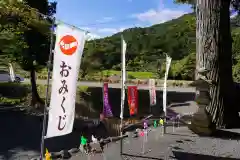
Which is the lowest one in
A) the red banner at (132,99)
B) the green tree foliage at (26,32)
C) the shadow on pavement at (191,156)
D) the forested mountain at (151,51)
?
the shadow on pavement at (191,156)

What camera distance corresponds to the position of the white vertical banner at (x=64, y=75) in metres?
5.70

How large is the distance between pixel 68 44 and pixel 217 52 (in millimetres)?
7677

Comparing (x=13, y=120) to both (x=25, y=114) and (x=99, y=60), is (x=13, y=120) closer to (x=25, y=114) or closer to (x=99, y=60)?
(x=25, y=114)

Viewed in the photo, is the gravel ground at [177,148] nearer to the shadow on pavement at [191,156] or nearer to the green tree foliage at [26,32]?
the shadow on pavement at [191,156]

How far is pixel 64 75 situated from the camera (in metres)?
5.80

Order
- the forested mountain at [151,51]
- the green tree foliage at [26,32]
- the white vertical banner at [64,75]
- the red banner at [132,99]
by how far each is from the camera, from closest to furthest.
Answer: the white vertical banner at [64,75]
the red banner at [132,99]
the green tree foliage at [26,32]
the forested mountain at [151,51]

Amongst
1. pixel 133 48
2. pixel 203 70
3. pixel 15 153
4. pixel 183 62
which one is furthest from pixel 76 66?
pixel 133 48

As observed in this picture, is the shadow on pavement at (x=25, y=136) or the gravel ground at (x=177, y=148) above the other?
the gravel ground at (x=177, y=148)

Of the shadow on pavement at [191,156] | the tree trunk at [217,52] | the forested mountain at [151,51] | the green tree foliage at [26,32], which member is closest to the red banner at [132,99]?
the tree trunk at [217,52]

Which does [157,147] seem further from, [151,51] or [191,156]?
[151,51]

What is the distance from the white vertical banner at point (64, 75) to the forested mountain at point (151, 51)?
32.4m

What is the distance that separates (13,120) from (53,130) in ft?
43.3

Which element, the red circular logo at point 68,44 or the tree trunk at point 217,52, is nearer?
the red circular logo at point 68,44

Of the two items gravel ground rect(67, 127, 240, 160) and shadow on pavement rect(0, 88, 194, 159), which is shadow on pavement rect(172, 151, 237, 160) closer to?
gravel ground rect(67, 127, 240, 160)
